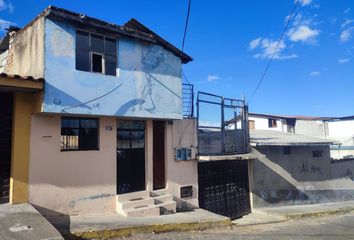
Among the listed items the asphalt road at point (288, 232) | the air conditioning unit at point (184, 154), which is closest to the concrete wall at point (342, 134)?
the asphalt road at point (288, 232)

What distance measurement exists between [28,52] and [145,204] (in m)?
6.19

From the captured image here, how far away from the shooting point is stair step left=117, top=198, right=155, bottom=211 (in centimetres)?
1122

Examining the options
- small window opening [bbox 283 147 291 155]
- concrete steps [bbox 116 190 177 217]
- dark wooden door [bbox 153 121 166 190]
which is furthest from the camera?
small window opening [bbox 283 147 291 155]

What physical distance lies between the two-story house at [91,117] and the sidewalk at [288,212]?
3.32 m

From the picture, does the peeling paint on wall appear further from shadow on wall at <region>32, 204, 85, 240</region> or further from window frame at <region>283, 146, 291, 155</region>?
window frame at <region>283, 146, 291, 155</region>

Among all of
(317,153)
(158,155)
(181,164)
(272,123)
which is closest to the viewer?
(158,155)

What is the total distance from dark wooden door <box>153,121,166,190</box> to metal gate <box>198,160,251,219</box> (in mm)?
2006

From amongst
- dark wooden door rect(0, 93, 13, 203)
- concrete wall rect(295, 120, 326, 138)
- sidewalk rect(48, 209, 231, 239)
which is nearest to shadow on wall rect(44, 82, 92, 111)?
dark wooden door rect(0, 93, 13, 203)

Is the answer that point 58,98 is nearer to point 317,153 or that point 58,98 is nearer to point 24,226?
point 24,226

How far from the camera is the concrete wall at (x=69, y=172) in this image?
984 centimetres

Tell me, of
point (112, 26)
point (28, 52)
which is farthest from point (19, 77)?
point (112, 26)

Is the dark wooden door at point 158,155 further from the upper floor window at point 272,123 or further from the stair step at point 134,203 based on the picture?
the upper floor window at point 272,123

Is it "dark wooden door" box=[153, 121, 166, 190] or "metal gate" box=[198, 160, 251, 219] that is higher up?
"dark wooden door" box=[153, 121, 166, 190]

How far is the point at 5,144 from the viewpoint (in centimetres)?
955
